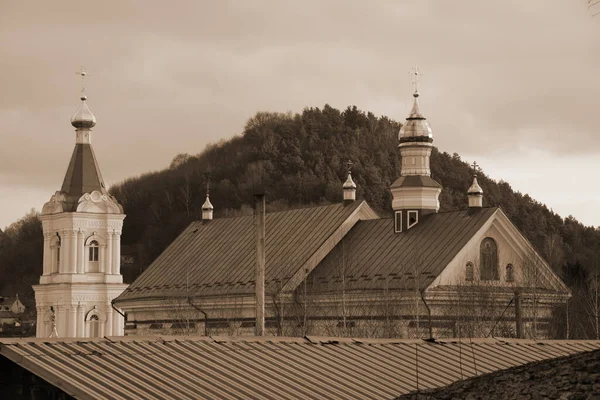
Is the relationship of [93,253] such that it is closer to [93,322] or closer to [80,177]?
[93,322]

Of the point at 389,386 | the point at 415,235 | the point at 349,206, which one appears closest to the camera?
the point at 389,386

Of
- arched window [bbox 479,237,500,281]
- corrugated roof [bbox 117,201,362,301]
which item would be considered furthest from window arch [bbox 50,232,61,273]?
arched window [bbox 479,237,500,281]

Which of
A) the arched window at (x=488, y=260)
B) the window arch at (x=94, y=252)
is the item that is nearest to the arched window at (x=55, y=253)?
the window arch at (x=94, y=252)

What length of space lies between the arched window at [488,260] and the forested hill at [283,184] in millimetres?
54784

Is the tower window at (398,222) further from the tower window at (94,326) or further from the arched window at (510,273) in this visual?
the tower window at (94,326)

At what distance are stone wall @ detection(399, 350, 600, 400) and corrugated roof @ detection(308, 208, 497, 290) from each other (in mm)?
41194

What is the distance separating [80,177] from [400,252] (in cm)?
3955

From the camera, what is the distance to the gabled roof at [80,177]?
3762 inches

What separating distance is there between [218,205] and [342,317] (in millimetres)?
90425

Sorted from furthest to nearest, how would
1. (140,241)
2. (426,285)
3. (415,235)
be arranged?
(140,241)
(415,235)
(426,285)

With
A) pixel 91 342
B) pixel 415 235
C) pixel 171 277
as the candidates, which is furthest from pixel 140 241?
pixel 91 342

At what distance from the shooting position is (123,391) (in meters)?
22.2

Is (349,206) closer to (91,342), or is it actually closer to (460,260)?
(460,260)

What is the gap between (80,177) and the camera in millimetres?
96938
